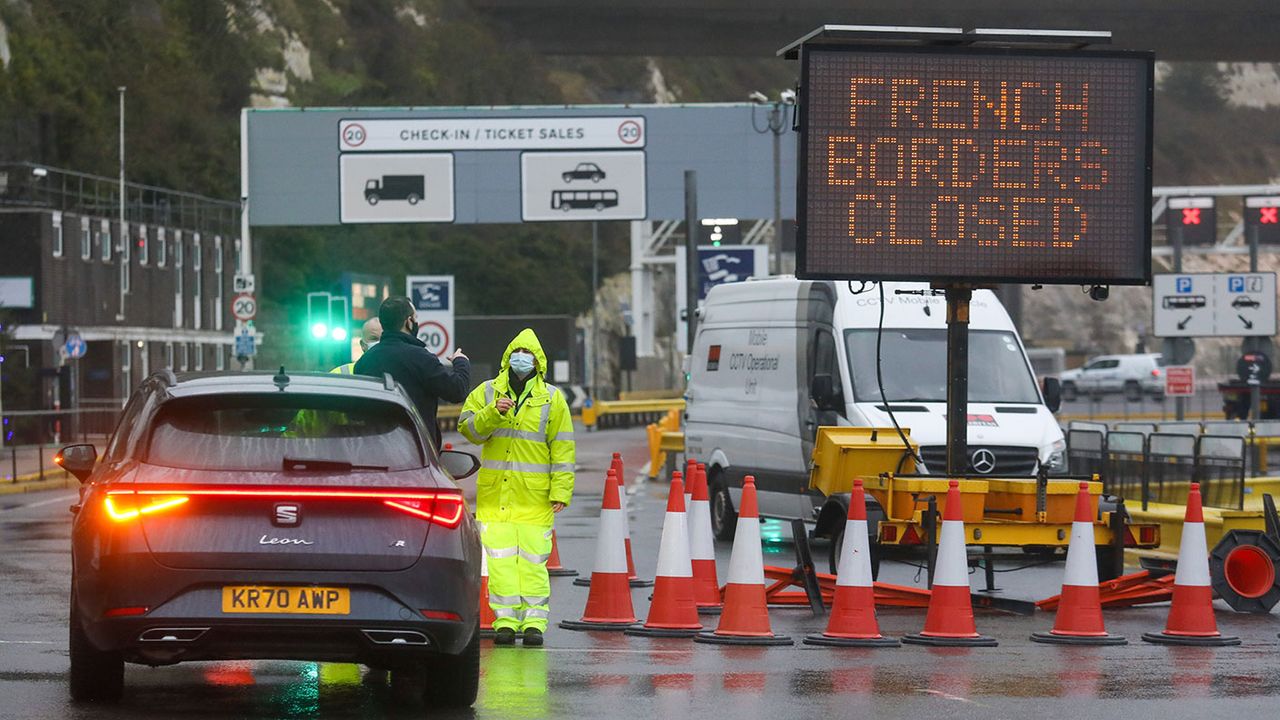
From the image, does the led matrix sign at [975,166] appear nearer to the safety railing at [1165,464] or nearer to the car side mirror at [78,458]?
the safety railing at [1165,464]

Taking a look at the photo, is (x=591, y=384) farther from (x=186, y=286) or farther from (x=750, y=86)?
(x=750, y=86)

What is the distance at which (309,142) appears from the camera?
4556cm

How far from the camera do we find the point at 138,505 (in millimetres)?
9195

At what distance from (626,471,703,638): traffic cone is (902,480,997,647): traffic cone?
4.11ft

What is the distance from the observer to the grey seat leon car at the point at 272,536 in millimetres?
9156

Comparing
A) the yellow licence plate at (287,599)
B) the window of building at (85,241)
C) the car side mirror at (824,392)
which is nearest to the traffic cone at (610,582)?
the yellow licence plate at (287,599)

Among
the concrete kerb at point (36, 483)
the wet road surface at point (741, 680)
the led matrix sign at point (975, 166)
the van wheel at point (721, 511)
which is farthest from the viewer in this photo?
the concrete kerb at point (36, 483)

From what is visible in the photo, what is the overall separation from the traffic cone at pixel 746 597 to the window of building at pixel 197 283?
57816mm

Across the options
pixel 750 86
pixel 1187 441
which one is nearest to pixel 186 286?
pixel 1187 441

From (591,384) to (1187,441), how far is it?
220ft

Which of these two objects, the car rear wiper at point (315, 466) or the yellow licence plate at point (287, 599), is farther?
the car rear wiper at point (315, 466)

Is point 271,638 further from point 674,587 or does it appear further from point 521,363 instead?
point 674,587

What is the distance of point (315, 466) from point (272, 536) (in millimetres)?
351

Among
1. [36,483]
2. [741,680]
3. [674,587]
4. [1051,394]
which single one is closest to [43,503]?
[36,483]
